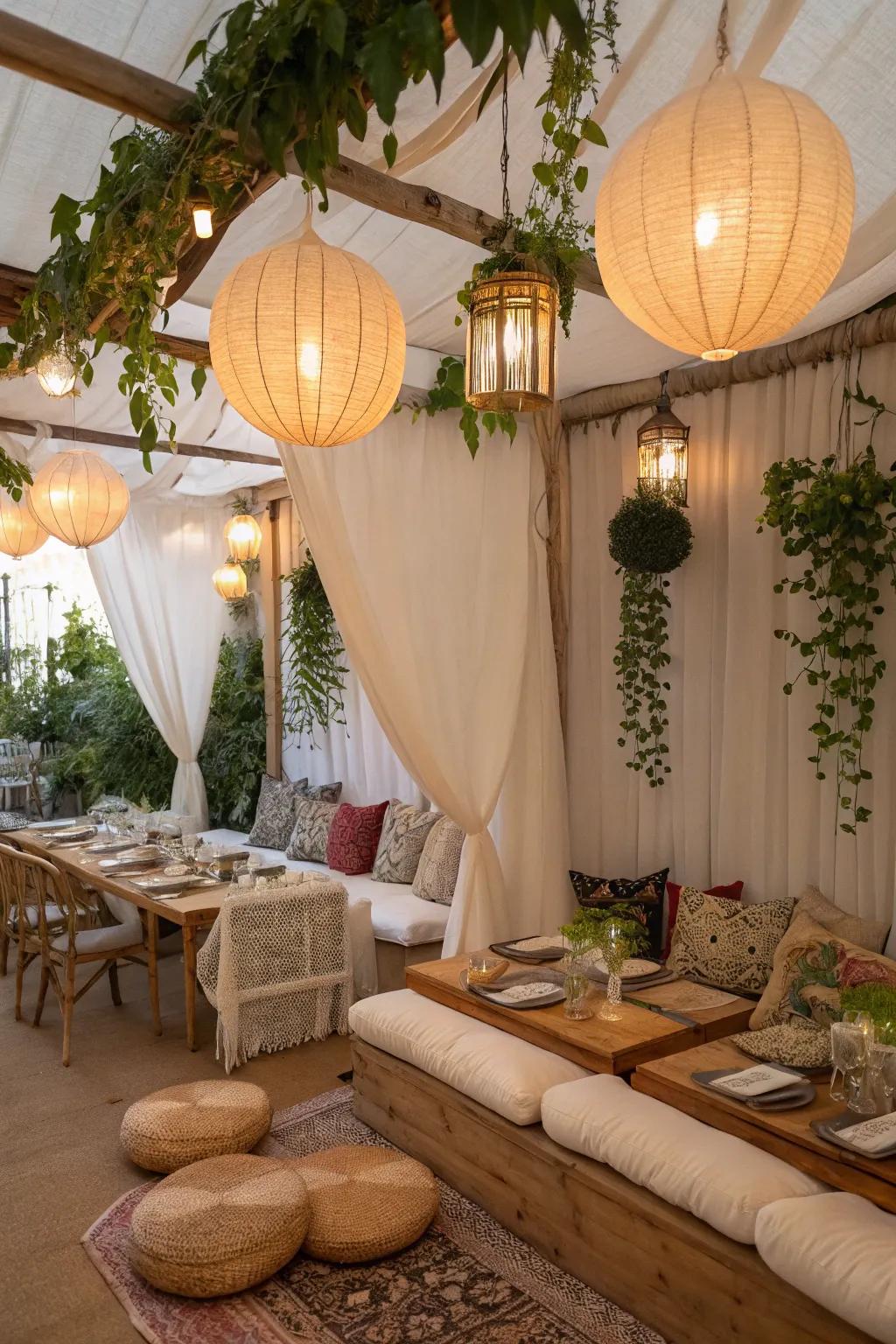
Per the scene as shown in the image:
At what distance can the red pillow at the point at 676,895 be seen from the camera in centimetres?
404

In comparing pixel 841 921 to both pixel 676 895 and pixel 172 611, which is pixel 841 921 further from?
pixel 172 611

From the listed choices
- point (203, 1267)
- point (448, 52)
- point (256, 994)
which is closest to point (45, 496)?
point (256, 994)

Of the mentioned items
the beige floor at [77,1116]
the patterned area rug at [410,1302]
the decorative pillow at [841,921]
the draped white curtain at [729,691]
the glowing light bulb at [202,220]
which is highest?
the glowing light bulb at [202,220]

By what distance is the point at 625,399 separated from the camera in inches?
178

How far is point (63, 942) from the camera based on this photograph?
15.3 ft

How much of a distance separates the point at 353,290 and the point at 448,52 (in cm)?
69

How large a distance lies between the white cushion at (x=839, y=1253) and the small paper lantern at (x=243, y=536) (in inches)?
207

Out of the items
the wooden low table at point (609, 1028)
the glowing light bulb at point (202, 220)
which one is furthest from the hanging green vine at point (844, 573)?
the glowing light bulb at point (202, 220)

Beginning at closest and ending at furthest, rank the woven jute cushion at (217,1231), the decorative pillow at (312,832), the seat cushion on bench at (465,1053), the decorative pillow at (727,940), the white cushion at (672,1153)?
the white cushion at (672,1153), the woven jute cushion at (217,1231), the seat cushion on bench at (465,1053), the decorative pillow at (727,940), the decorative pillow at (312,832)

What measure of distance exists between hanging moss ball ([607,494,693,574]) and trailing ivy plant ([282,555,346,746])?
8.11ft

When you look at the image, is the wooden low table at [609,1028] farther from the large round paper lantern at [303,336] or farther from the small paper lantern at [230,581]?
the small paper lantern at [230,581]

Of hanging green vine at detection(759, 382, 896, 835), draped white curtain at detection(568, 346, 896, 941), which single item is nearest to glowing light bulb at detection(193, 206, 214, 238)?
hanging green vine at detection(759, 382, 896, 835)

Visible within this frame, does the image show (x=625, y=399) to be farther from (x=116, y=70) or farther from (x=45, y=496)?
(x=116, y=70)

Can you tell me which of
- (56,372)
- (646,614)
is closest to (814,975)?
(646,614)
